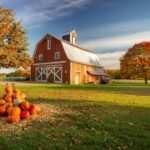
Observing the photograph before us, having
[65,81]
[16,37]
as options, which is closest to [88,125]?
[16,37]

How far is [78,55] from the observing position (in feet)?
112

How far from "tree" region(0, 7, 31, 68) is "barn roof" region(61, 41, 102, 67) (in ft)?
63.7

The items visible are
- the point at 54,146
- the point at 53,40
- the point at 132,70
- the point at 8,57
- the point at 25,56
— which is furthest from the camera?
the point at 132,70

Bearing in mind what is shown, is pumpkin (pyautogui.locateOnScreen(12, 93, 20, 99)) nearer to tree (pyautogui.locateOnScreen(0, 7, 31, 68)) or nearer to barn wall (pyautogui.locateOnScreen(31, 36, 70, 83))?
tree (pyautogui.locateOnScreen(0, 7, 31, 68))

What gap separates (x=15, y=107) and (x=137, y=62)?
3298cm

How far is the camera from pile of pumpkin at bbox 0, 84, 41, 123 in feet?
16.0

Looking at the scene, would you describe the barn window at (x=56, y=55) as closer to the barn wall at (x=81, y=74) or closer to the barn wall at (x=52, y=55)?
the barn wall at (x=52, y=55)

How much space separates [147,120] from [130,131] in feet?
4.46

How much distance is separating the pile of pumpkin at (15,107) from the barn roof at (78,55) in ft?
82.3

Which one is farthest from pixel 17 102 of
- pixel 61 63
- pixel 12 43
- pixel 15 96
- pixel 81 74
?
pixel 81 74

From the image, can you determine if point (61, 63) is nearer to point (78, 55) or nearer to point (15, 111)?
point (78, 55)

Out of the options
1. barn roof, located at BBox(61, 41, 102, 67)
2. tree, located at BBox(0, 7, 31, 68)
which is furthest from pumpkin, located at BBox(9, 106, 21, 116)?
barn roof, located at BBox(61, 41, 102, 67)

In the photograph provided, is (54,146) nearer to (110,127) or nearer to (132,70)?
(110,127)

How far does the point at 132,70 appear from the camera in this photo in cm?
3550
